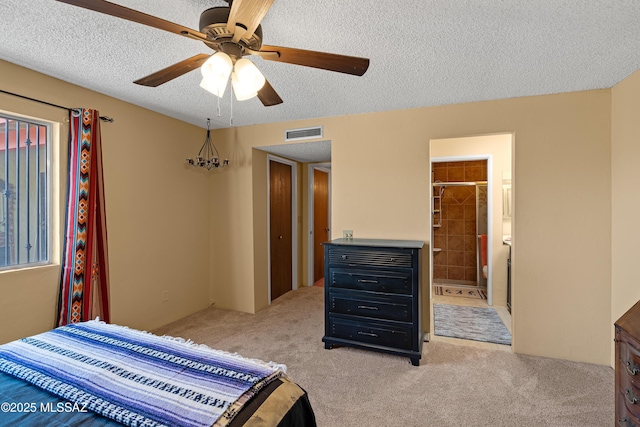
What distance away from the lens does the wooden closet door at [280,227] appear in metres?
4.26

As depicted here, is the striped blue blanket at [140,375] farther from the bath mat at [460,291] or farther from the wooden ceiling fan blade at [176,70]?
Answer: the bath mat at [460,291]

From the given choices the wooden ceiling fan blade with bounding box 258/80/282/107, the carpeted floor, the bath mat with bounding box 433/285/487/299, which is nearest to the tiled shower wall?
the bath mat with bounding box 433/285/487/299

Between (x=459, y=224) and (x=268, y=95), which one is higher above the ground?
(x=268, y=95)

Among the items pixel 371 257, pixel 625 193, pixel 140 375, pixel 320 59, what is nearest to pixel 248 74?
pixel 320 59

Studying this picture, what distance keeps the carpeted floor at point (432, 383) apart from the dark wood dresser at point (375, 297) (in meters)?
0.16

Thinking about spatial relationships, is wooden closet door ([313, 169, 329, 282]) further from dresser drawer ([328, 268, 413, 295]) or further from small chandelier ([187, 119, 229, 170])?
dresser drawer ([328, 268, 413, 295])

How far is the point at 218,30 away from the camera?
1231mm

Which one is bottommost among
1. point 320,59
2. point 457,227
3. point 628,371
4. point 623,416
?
point 623,416

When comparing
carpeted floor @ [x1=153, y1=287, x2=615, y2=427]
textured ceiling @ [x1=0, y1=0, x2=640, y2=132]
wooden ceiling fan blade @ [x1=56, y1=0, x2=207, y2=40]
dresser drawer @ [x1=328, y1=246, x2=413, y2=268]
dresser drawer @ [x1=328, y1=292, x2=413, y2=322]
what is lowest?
carpeted floor @ [x1=153, y1=287, x2=615, y2=427]

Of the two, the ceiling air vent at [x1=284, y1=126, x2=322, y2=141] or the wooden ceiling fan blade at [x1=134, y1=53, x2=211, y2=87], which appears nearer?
the wooden ceiling fan blade at [x1=134, y1=53, x2=211, y2=87]

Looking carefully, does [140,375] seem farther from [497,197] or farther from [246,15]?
[497,197]

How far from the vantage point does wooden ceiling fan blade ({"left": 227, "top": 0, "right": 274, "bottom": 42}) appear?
1.04 metres

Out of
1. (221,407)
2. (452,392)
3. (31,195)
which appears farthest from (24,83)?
(452,392)

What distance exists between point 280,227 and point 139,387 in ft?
11.1
